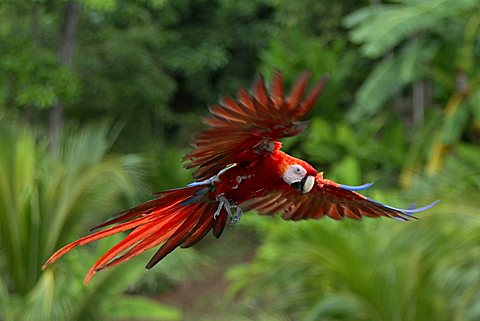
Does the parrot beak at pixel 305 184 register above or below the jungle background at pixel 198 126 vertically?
above

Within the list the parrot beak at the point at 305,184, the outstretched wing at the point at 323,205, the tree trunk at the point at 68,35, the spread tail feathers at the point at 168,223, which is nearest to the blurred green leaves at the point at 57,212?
the outstretched wing at the point at 323,205

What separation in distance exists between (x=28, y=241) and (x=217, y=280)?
4379mm

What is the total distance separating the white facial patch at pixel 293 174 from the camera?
3.64 ft

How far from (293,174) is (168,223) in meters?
0.22

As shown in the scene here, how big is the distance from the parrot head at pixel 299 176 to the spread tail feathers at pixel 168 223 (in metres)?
0.13

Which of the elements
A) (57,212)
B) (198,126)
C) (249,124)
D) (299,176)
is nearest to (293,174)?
(299,176)

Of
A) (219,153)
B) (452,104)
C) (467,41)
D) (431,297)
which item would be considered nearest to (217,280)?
(452,104)

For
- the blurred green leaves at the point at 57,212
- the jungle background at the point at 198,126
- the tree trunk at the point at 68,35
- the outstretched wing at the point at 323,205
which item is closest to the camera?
the outstretched wing at the point at 323,205

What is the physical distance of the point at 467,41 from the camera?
5977 mm

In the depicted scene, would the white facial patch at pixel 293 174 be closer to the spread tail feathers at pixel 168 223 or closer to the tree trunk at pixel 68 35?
the spread tail feathers at pixel 168 223

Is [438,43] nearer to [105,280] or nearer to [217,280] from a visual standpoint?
[217,280]

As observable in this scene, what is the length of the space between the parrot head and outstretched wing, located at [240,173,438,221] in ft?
0.44

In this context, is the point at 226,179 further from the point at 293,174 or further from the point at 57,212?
the point at 57,212

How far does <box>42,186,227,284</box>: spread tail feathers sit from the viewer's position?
1.13 m
